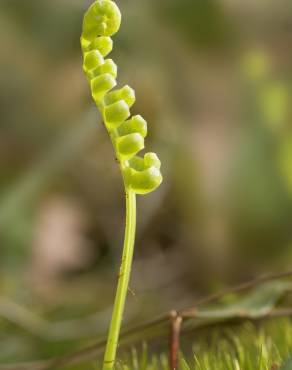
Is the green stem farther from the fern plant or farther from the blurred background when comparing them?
the blurred background

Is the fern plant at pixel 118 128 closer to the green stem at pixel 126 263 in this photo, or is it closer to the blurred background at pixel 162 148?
the green stem at pixel 126 263

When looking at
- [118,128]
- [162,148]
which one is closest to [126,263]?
[118,128]

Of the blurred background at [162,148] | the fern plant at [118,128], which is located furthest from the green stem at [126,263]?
the blurred background at [162,148]

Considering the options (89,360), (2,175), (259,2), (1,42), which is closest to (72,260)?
(2,175)

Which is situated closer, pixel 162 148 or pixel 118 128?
pixel 118 128

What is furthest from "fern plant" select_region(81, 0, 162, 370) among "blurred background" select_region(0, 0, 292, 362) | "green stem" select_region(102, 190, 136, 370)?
"blurred background" select_region(0, 0, 292, 362)

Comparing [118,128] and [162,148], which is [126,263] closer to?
[118,128]
